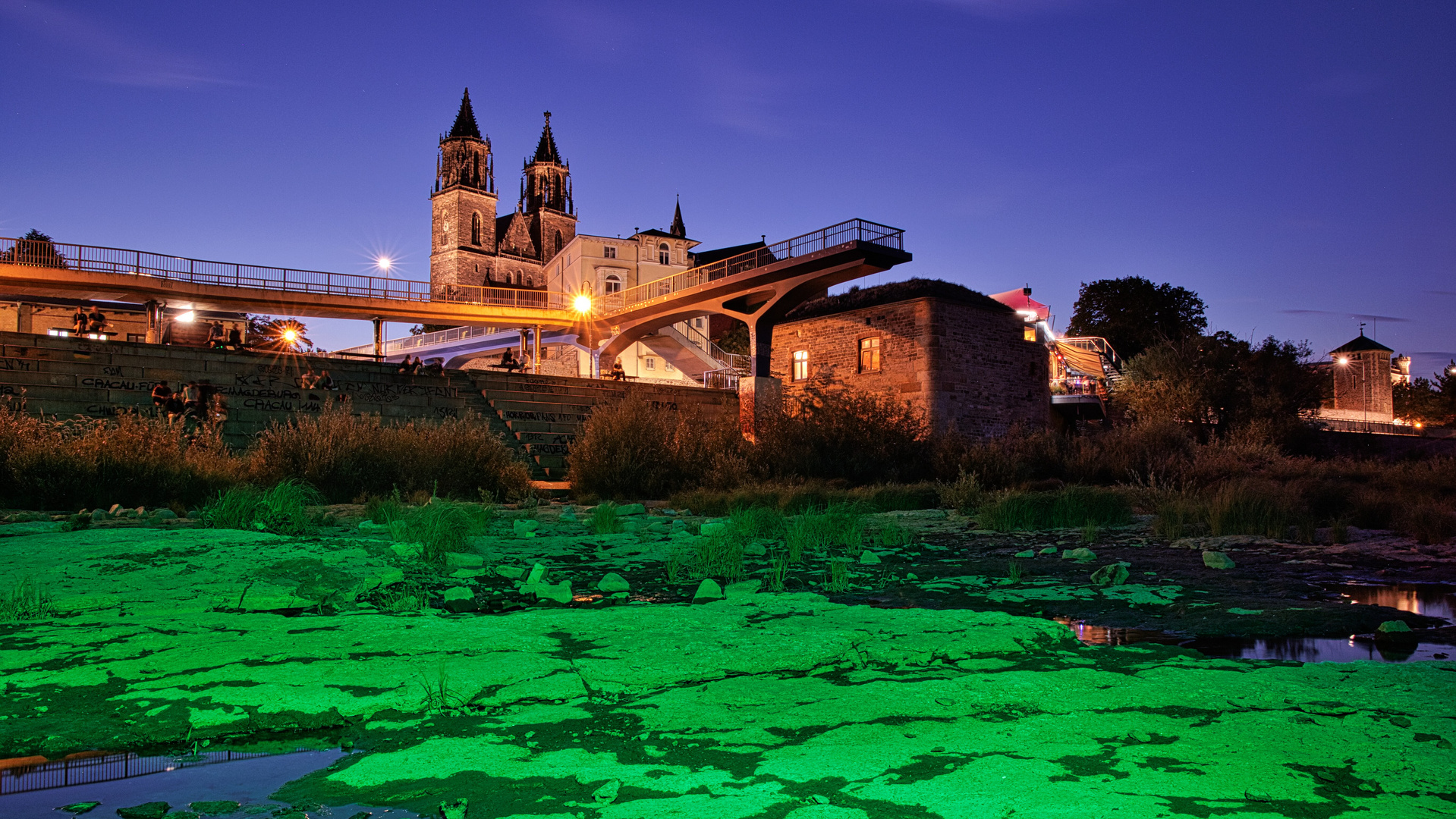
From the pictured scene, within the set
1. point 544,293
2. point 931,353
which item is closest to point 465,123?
point 544,293

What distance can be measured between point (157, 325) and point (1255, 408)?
116 ft

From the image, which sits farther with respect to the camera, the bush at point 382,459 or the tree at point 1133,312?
the tree at point 1133,312

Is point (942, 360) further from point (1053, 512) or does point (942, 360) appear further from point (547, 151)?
point (547, 151)

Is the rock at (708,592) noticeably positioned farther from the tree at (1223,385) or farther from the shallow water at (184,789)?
the tree at (1223,385)

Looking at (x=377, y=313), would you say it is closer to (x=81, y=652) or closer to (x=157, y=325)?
(x=157, y=325)

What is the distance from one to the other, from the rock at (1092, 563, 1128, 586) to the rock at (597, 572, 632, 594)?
257 centimetres

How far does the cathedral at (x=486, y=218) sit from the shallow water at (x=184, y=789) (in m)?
82.0

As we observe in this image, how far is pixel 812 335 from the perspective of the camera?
27266mm

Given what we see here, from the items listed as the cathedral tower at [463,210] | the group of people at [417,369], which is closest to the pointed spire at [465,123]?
the cathedral tower at [463,210]

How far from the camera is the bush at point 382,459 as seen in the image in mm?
10664

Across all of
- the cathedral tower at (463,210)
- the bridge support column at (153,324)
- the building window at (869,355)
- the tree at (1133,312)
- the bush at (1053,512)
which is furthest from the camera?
the cathedral tower at (463,210)

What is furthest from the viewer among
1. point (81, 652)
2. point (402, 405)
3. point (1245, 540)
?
point (402, 405)

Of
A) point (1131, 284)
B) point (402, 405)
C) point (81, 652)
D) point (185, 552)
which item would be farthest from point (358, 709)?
point (1131, 284)

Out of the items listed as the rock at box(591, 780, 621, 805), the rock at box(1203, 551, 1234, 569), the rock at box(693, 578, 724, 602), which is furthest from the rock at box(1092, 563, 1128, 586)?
the rock at box(591, 780, 621, 805)
